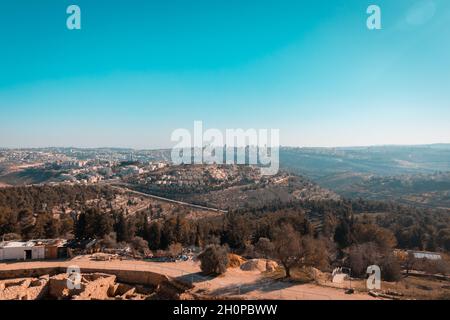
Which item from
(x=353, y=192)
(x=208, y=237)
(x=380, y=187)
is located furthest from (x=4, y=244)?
(x=380, y=187)

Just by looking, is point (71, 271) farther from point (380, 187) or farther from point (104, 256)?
point (380, 187)

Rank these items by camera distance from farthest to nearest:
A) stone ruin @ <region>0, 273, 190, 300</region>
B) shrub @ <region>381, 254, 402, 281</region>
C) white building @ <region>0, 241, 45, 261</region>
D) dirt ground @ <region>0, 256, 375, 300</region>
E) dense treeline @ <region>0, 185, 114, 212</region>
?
dense treeline @ <region>0, 185, 114, 212</region> → white building @ <region>0, 241, 45, 261</region> → shrub @ <region>381, 254, 402, 281</region> → stone ruin @ <region>0, 273, 190, 300</region> → dirt ground @ <region>0, 256, 375, 300</region>

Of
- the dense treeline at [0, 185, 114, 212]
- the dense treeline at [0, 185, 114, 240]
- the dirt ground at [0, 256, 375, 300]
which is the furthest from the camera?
the dense treeline at [0, 185, 114, 212]

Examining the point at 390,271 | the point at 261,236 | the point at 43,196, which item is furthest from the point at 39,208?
the point at 390,271

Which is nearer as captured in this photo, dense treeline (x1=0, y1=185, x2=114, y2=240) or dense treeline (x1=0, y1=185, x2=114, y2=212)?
dense treeline (x1=0, y1=185, x2=114, y2=240)

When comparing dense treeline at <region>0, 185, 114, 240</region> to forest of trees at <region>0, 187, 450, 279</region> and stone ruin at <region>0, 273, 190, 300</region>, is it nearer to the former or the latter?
forest of trees at <region>0, 187, 450, 279</region>

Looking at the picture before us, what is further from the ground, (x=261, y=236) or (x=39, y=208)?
(x=39, y=208)

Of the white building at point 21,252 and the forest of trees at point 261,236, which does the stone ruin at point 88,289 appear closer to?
the forest of trees at point 261,236

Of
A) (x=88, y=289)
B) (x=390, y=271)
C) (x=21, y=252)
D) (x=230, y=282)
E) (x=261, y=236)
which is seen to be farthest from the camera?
(x=261, y=236)

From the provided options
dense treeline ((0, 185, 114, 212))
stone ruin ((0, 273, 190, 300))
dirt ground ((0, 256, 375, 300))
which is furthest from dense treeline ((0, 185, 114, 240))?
stone ruin ((0, 273, 190, 300))

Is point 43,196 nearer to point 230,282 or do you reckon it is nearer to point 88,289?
point 88,289
